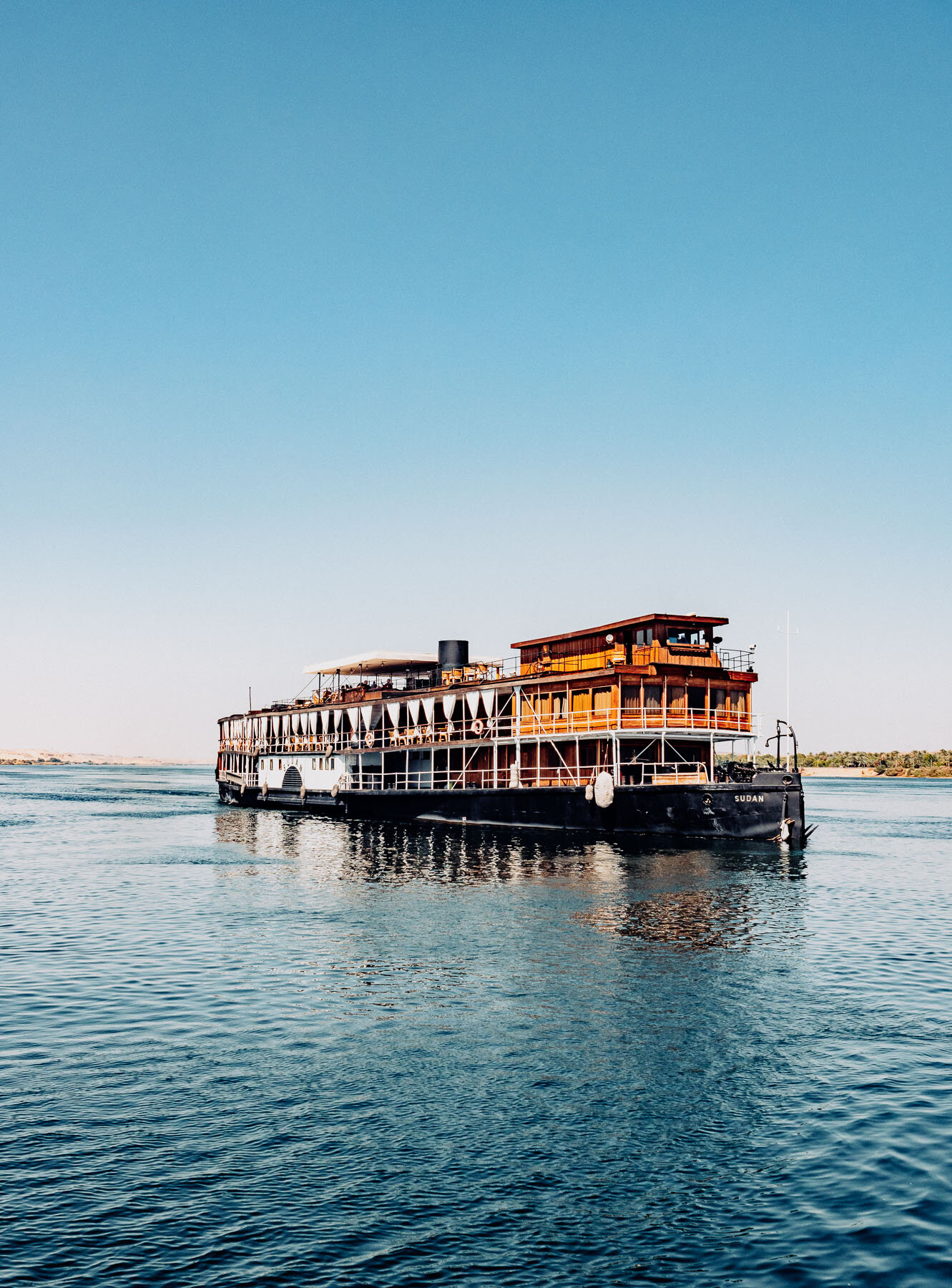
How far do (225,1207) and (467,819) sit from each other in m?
48.4

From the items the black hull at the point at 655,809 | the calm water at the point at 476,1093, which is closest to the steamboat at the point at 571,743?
the black hull at the point at 655,809

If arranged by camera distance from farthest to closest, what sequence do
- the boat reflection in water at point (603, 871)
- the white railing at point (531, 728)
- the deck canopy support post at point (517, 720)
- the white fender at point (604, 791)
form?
the deck canopy support post at point (517, 720) → the white railing at point (531, 728) → the white fender at point (604, 791) → the boat reflection in water at point (603, 871)

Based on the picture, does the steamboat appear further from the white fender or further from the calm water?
the calm water

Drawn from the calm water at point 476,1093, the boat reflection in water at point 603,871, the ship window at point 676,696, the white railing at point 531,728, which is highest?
the ship window at point 676,696

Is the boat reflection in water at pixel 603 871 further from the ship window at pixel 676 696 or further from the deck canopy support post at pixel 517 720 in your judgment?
the ship window at pixel 676 696

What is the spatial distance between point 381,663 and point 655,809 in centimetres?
3210

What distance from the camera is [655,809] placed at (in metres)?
47.4

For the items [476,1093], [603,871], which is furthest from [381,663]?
[476,1093]

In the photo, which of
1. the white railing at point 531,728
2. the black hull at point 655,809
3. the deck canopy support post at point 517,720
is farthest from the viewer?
the deck canopy support post at point 517,720

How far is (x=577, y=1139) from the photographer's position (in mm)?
12805

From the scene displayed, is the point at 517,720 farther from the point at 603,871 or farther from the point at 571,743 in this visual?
the point at 603,871

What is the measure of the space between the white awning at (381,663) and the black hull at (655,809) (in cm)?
1385

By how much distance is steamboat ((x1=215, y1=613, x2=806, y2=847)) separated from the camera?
154ft

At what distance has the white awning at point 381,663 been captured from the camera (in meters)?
73.6
